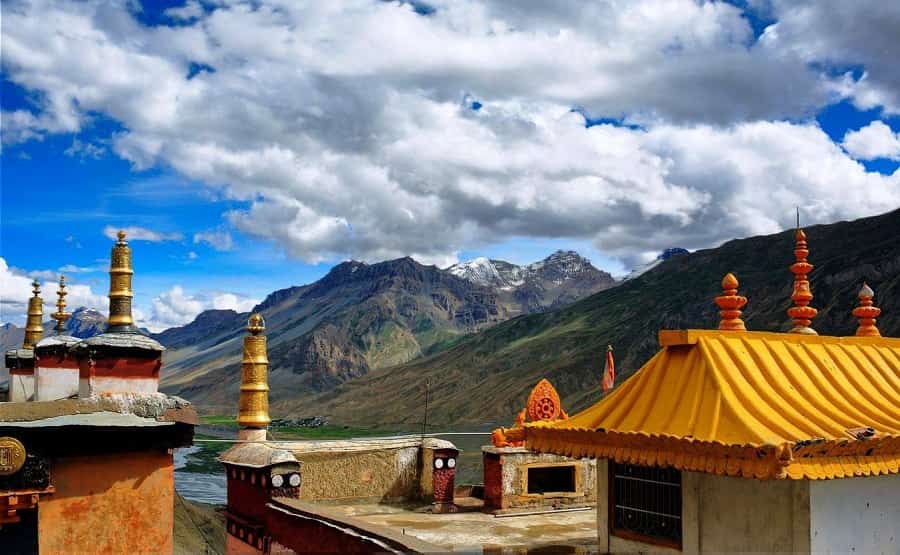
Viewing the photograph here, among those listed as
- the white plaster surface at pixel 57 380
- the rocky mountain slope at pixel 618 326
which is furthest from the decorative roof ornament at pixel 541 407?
the rocky mountain slope at pixel 618 326

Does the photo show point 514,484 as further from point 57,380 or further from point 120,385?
point 57,380

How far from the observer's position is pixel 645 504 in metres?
10.3

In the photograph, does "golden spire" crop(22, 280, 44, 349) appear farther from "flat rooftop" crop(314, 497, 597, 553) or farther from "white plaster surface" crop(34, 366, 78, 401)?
"flat rooftop" crop(314, 497, 597, 553)

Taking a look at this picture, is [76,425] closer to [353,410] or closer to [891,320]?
[891,320]

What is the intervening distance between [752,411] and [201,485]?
7939cm

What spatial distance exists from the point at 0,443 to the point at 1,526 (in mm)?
1332

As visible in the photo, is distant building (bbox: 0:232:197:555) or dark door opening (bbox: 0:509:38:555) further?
distant building (bbox: 0:232:197:555)

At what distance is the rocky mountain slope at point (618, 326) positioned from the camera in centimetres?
9469

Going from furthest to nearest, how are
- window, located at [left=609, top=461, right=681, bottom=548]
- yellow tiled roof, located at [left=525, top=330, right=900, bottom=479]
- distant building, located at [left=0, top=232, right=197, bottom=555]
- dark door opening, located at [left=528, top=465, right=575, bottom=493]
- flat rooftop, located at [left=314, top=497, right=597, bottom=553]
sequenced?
dark door opening, located at [left=528, top=465, right=575, bottom=493] → flat rooftop, located at [left=314, top=497, right=597, bottom=553] → distant building, located at [left=0, top=232, right=197, bottom=555] → window, located at [left=609, top=461, right=681, bottom=548] → yellow tiled roof, located at [left=525, top=330, right=900, bottom=479]

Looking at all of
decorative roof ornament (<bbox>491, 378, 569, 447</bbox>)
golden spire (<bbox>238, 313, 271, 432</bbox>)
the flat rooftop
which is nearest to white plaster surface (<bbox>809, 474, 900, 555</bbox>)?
the flat rooftop

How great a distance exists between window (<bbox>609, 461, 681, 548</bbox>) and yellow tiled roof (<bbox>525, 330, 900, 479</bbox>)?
726mm

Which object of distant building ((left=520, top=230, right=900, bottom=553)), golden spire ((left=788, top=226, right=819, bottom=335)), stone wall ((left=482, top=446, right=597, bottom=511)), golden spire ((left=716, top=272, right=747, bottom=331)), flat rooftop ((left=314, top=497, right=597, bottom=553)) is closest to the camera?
distant building ((left=520, top=230, right=900, bottom=553))

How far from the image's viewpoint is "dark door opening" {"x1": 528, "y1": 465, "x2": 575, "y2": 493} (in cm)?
1809

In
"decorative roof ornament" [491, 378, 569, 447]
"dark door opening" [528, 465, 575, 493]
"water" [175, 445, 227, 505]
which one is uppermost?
"decorative roof ornament" [491, 378, 569, 447]
